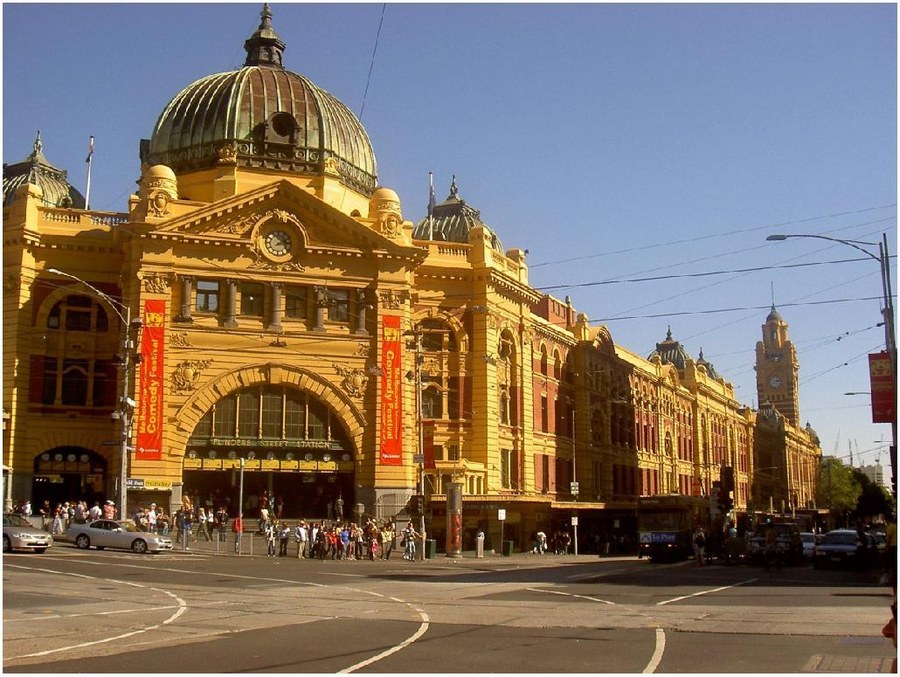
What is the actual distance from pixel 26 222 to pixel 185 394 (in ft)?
37.9

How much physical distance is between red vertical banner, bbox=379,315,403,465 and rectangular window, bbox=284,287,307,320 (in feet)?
13.7

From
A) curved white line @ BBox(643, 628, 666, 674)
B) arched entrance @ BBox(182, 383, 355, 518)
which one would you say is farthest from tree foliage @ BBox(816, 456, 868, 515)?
curved white line @ BBox(643, 628, 666, 674)

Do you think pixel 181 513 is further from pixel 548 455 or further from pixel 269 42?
pixel 269 42

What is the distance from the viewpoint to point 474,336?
6088cm

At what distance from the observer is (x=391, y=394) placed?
181ft

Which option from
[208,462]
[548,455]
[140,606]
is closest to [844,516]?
[548,455]

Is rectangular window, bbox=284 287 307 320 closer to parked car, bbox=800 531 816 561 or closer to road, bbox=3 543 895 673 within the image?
road, bbox=3 543 895 673

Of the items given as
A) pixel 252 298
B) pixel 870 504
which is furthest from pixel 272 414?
pixel 870 504

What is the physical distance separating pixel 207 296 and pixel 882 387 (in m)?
33.2

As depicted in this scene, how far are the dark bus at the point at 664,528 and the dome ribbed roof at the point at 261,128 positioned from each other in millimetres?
25992

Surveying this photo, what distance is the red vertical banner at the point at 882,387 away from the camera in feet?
102

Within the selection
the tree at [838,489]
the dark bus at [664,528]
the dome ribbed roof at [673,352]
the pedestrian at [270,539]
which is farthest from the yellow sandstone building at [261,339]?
the tree at [838,489]

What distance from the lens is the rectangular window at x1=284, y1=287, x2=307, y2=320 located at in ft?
180

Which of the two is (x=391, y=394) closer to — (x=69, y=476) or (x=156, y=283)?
(x=156, y=283)
